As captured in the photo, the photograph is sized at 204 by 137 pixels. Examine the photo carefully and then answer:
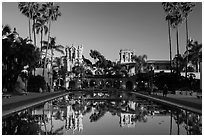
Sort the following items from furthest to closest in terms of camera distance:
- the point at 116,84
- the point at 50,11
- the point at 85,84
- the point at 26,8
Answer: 1. the point at 116,84
2. the point at 85,84
3. the point at 50,11
4. the point at 26,8

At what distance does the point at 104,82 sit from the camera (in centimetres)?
8788

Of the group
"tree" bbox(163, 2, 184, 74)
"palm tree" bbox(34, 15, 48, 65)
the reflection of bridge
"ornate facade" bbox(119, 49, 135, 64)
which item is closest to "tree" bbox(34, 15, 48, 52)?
"palm tree" bbox(34, 15, 48, 65)

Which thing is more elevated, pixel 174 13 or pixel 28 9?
pixel 28 9

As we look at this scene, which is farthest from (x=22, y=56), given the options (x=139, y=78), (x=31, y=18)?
(x=139, y=78)

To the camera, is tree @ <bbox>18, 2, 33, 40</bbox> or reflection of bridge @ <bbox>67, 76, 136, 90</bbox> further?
reflection of bridge @ <bbox>67, 76, 136, 90</bbox>

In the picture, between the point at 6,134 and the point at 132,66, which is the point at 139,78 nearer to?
the point at 132,66

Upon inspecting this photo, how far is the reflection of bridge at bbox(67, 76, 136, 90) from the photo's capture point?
84.2m

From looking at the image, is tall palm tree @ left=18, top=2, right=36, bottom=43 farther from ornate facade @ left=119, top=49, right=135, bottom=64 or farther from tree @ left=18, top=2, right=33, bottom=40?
ornate facade @ left=119, top=49, right=135, bottom=64

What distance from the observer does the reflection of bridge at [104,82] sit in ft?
276

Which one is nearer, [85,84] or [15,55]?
[15,55]

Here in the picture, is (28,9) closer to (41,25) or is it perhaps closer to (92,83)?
(41,25)

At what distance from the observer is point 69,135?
1027 cm

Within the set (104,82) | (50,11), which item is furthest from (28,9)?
(104,82)

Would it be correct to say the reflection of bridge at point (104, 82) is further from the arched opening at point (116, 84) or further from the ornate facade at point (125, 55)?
the ornate facade at point (125, 55)
